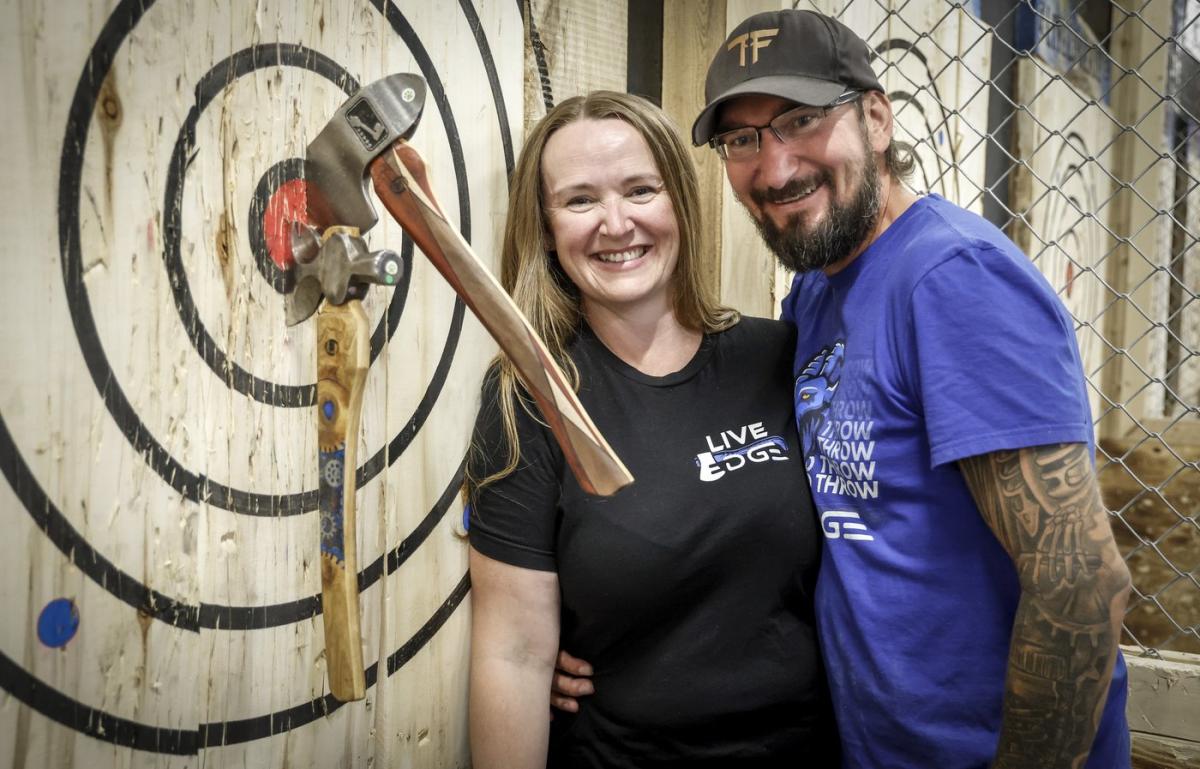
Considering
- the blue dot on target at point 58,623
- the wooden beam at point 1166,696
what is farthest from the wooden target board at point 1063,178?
the blue dot on target at point 58,623

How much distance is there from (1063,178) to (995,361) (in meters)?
2.68

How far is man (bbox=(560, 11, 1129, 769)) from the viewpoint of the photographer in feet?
3.01

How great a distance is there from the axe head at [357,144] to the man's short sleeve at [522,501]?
16.1 inches

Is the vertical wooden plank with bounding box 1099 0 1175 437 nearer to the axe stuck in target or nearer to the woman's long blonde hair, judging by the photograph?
the woman's long blonde hair

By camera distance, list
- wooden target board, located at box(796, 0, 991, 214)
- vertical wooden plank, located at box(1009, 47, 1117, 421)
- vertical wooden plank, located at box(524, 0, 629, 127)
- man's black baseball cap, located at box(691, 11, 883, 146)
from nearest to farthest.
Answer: man's black baseball cap, located at box(691, 11, 883, 146)
vertical wooden plank, located at box(524, 0, 629, 127)
wooden target board, located at box(796, 0, 991, 214)
vertical wooden plank, located at box(1009, 47, 1117, 421)

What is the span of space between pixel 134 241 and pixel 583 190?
624 millimetres

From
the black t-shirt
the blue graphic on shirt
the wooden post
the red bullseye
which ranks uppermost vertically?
the red bullseye

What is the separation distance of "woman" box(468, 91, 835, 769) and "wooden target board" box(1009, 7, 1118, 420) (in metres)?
2.16

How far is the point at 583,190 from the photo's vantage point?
128 cm

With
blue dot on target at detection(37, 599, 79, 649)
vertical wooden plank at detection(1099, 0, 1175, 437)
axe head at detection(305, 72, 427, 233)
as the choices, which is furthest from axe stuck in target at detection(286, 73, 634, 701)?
vertical wooden plank at detection(1099, 0, 1175, 437)

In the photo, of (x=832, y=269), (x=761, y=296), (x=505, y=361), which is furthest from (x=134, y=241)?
(x=761, y=296)

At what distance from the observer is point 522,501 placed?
4.02 feet

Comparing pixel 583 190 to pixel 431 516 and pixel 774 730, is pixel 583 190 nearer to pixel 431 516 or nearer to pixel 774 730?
pixel 431 516

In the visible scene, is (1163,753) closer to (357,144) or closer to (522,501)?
(522,501)
